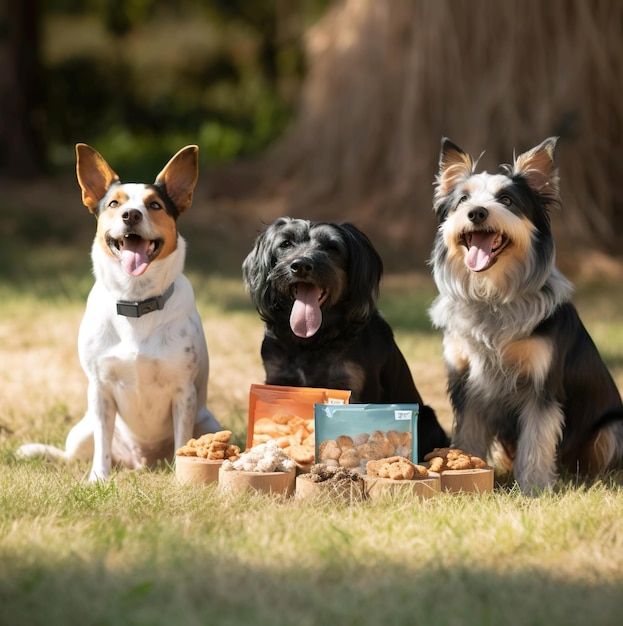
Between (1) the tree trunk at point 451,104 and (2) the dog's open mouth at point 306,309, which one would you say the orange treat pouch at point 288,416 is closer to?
(2) the dog's open mouth at point 306,309

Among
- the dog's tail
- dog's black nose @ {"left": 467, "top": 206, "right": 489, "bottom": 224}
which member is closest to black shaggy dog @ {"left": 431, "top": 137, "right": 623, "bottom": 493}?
dog's black nose @ {"left": 467, "top": 206, "right": 489, "bottom": 224}

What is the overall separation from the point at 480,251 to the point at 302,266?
75 centimetres

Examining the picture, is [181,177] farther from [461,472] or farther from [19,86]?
[19,86]

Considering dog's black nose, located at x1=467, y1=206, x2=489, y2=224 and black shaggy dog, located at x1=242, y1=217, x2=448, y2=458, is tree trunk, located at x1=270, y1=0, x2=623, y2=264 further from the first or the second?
dog's black nose, located at x1=467, y1=206, x2=489, y2=224

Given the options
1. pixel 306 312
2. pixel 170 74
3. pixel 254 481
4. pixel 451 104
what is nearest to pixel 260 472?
pixel 254 481

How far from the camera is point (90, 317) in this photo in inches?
182

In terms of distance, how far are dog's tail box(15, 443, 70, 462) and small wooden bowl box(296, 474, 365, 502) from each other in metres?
1.35

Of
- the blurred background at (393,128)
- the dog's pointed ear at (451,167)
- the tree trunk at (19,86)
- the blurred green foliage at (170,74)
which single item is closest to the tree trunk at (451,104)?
the blurred background at (393,128)

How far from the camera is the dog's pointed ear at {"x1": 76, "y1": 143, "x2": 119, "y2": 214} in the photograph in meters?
4.61

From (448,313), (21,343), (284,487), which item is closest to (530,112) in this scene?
(21,343)

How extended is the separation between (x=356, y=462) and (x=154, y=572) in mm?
1323

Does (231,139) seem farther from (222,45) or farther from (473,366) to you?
(473,366)

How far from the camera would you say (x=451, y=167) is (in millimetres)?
4617

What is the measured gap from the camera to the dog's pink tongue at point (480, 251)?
170 inches
